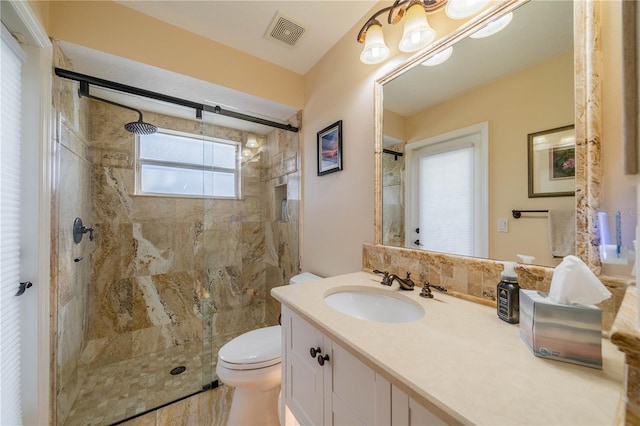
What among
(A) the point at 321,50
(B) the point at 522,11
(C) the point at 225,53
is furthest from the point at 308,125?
(B) the point at 522,11

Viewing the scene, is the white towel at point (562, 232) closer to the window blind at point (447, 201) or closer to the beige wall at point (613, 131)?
the beige wall at point (613, 131)

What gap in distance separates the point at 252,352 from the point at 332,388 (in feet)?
2.52

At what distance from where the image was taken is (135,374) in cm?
175

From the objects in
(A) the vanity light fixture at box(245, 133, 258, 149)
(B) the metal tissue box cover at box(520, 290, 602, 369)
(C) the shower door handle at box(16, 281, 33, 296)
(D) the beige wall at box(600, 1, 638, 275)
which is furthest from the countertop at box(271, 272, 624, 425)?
(A) the vanity light fixture at box(245, 133, 258, 149)

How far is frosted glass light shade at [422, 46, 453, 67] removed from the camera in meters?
1.00

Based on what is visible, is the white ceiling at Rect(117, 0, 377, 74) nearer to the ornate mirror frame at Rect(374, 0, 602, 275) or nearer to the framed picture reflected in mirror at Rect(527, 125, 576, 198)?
the ornate mirror frame at Rect(374, 0, 602, 275)

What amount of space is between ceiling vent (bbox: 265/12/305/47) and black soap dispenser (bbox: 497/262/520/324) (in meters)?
1.78

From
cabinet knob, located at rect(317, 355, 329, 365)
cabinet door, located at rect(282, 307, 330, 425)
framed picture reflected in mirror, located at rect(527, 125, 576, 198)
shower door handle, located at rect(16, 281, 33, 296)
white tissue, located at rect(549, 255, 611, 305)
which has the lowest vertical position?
cabinet door, located at rect(282, 307, 330, 425)

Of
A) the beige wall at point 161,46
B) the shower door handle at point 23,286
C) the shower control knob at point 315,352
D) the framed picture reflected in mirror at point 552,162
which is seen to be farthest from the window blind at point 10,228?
the framed picture reflected in mirror at point 552,162

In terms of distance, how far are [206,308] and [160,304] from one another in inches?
22.4

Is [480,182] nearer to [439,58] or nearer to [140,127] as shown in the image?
[439,58]

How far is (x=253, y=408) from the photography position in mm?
1279

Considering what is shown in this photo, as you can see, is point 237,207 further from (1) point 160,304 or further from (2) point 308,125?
(1) point 160,304

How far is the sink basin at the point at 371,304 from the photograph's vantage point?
96 centimetres
